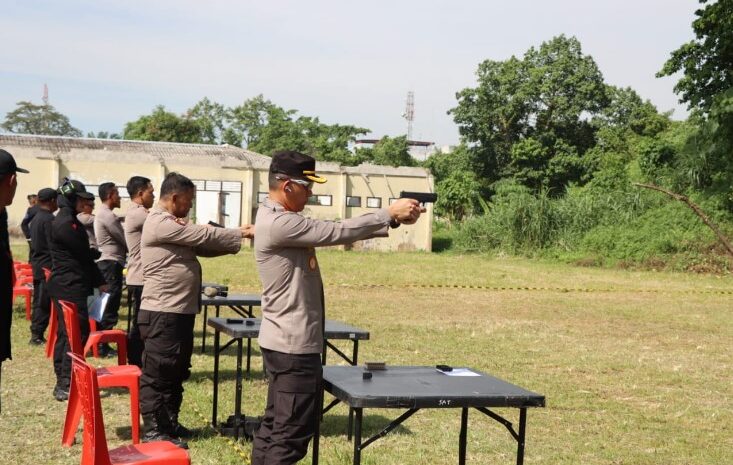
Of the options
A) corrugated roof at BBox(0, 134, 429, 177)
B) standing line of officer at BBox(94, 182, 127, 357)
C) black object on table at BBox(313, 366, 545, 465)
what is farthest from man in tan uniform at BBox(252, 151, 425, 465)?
corrugated roof at BBox(0, 134, 429, 177)

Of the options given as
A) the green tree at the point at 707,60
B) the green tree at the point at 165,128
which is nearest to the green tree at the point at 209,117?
the green tree at the point at 165,128

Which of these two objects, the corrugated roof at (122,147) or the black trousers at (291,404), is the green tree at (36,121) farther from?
the black trousers at (291,404)

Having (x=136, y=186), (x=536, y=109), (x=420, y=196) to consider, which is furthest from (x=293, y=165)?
(x=536, y=109)

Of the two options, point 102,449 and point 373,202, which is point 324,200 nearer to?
point 373,202

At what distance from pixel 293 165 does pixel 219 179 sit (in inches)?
1112

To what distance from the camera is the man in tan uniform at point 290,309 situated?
4.25 meters

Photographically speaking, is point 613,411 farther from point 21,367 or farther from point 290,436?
point 21,367

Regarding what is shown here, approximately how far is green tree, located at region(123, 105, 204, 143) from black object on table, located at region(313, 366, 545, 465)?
1951 inches

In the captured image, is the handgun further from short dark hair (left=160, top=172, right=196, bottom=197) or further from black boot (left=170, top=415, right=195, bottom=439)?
black boot (left=170, top=415, right=195, bottom=439)

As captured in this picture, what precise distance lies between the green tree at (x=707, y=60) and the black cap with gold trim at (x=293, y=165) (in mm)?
19985

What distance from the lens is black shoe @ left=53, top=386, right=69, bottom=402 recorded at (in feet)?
23.5

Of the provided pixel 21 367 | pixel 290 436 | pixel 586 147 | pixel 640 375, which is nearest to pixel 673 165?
pixel 586 147

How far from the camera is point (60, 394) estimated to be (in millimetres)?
7195

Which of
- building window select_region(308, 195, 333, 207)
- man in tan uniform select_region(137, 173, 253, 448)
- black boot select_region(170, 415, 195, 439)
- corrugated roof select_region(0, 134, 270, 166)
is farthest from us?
corrugated roof select_region(0, 134, 270, 166)
